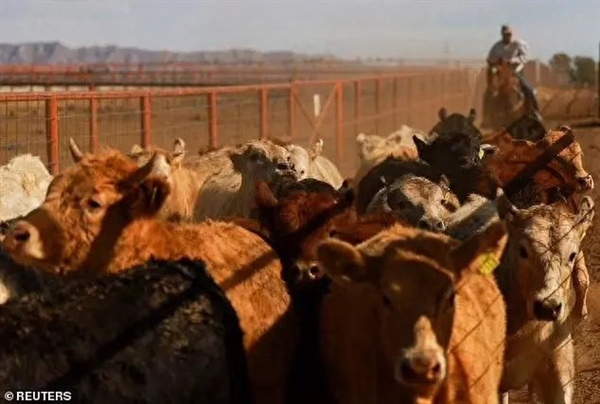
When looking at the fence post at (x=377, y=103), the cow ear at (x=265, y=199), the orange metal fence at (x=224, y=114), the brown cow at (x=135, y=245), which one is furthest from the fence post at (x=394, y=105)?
the brown cow at (x=135, y=245)

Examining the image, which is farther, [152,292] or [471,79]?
[471,79]

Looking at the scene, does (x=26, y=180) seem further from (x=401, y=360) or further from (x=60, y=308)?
(x=401, y=360)

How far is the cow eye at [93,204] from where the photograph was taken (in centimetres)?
556

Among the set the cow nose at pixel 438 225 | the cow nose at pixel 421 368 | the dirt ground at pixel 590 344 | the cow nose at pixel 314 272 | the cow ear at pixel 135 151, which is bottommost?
the dirt ground at pixel 590 344

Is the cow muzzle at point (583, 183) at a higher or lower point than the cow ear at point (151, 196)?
lower

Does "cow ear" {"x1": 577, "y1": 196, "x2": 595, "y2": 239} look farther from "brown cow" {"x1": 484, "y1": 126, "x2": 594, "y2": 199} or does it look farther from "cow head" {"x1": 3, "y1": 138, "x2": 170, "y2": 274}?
"cow head" {"x1": 3, "y1": 138, "x2": 170, "y2": 274}

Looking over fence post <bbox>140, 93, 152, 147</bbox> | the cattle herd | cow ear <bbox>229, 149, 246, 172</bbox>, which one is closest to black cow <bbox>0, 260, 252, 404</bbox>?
the cattle herd

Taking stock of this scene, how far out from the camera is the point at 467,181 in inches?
383

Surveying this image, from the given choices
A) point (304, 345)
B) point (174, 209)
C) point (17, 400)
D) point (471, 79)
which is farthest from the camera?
point (471, 79)

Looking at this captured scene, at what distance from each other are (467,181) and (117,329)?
5604 mm

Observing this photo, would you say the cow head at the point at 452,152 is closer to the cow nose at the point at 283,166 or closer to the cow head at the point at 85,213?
the cow nose at the point at 283,166

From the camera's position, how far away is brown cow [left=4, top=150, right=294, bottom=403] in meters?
5.48

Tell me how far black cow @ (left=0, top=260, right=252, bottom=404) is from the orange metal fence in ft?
17.4

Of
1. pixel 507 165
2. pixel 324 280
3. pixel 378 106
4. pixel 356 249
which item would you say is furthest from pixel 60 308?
pixel 378 106
